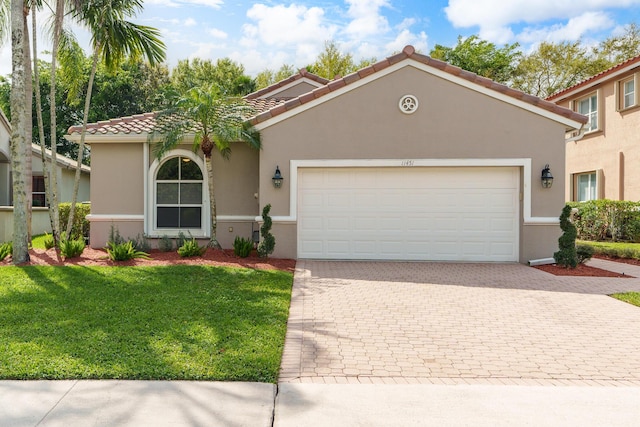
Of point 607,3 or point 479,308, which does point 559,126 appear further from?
point 607,3

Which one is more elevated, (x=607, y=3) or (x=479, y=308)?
(x=607, y=3)

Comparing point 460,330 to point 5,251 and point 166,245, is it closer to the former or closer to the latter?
point 166,245

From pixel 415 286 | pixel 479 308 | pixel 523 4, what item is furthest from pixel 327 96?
pixel 523 4

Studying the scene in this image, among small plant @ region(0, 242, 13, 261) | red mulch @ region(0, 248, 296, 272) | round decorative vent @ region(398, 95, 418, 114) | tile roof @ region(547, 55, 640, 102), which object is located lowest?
red mulch @ region(0, 248, 296, 272)

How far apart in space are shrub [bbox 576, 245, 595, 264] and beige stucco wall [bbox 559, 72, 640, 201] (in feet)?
22.4

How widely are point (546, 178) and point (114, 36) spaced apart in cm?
1099

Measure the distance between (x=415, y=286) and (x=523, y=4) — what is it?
786 inches

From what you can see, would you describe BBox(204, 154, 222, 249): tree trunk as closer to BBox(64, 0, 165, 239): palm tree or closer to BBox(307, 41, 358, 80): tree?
BBox(64, 0, 165, 239): palm tree

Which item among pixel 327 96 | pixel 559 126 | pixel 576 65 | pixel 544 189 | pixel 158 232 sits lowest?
pixel 158 232

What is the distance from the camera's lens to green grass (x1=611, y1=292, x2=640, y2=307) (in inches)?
288

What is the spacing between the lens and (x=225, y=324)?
5602mm

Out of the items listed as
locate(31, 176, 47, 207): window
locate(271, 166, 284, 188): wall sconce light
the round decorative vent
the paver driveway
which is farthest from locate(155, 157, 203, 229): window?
locate(31, 176, 47, 207): window

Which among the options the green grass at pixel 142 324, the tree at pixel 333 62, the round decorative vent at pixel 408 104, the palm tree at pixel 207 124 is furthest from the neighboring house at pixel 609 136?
the tree at pixel 333 62

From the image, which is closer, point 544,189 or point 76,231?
point 544,189
